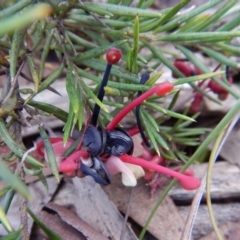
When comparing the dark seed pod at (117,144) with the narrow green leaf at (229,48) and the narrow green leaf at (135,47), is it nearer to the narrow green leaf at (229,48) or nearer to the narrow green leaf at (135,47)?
the narrow green leaf at (135,47)

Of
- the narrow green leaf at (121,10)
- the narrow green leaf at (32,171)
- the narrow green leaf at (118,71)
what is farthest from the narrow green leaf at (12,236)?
the narrow green leaf at (121,10)

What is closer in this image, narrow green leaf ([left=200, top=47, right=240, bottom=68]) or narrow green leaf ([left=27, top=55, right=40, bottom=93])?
narrow green leaf ([left=27, top=55, right=40, bottom=93])

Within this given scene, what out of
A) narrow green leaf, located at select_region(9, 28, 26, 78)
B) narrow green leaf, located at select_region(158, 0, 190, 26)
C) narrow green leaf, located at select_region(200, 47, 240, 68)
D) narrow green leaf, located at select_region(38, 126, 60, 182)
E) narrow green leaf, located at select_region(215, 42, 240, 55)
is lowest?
narrow green leaf, located at select_region(200, 47, 240, 68)

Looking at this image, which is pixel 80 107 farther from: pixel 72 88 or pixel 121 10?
pixel 121 10

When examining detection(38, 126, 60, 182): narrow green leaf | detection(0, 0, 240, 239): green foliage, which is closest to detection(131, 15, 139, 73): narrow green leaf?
detection(0, 0, 240, 239): green foliage

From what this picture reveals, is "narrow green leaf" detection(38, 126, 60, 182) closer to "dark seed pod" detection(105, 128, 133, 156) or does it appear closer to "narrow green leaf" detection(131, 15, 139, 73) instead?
"dark seed pod" detection(105, 128, 133, 156)

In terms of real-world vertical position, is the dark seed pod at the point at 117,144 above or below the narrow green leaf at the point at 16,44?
below

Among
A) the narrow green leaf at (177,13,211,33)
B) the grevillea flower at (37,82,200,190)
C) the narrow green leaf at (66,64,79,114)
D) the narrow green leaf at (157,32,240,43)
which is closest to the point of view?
the grevillea flower at (37,82,200,190)

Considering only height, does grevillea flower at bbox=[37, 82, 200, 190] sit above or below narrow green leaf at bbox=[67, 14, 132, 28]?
below
